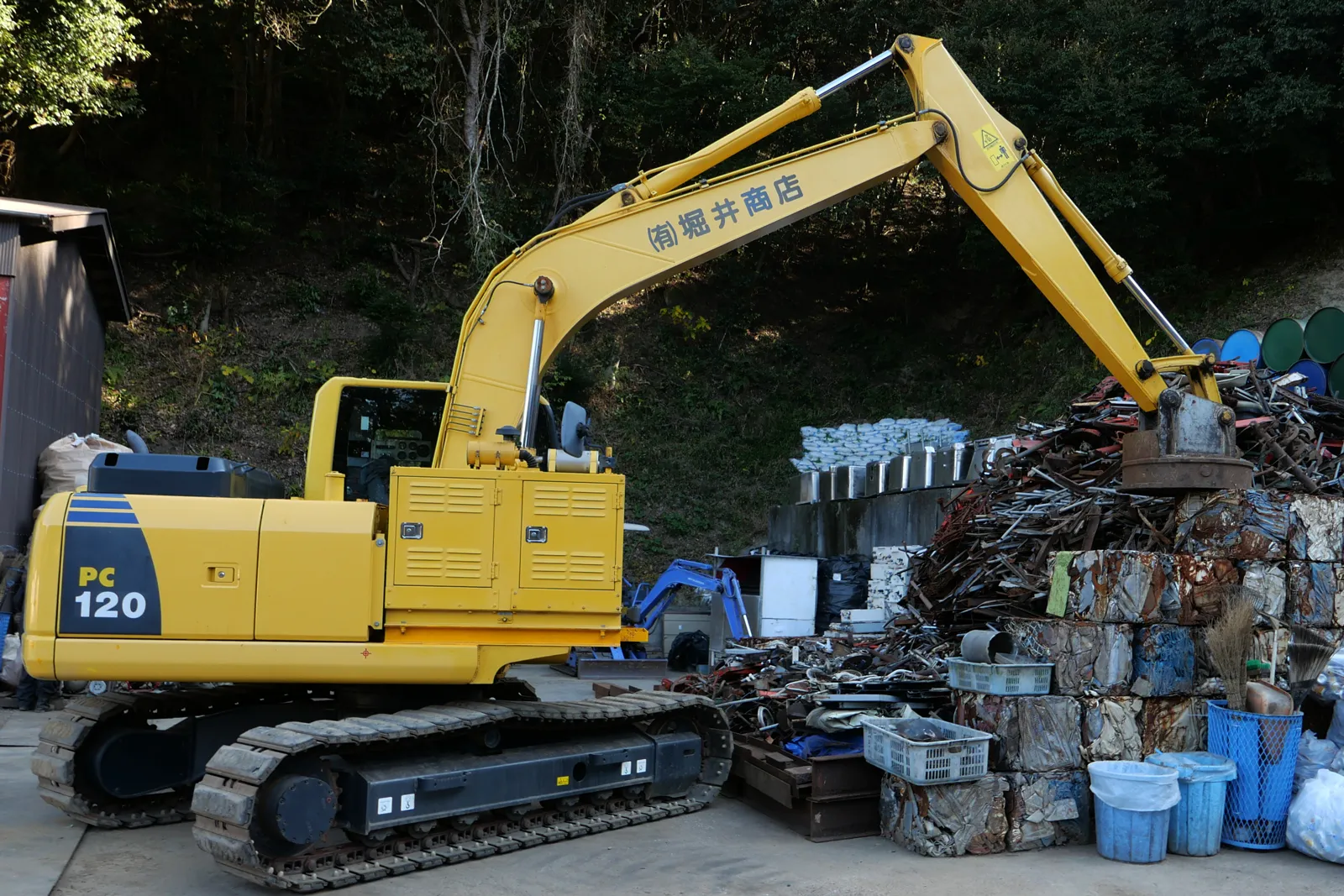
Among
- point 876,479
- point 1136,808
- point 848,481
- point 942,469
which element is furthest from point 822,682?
point 848,481

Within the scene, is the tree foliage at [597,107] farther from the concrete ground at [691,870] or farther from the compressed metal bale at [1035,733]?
the compressed metal bale at [1035,733]

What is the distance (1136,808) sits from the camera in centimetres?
612

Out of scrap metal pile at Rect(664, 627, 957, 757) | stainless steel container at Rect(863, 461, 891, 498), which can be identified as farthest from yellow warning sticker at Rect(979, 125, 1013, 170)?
stainless steel container at Rect(863, 461, 891, 498)

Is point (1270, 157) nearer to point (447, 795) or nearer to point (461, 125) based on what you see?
point (461, 125)

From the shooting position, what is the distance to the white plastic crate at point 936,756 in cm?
609

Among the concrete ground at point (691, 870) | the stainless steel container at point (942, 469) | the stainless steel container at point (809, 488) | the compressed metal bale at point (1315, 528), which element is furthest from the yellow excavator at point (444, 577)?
the stainless steel container at point (809, 488)

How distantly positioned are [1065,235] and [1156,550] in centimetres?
240

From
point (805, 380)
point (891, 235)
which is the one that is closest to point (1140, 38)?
point (891, 235)

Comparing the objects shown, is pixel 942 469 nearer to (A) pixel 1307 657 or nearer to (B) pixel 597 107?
(A) pixel 1307 657

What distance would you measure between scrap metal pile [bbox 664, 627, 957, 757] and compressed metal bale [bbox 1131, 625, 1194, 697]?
1.38 m

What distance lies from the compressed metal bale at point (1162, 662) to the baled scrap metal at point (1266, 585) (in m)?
0.60

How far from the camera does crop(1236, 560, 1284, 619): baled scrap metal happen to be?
278 inches

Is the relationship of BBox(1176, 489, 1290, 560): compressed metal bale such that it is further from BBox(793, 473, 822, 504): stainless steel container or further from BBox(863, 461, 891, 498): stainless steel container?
BBox(793, 473, 822, 504): stainless steel container

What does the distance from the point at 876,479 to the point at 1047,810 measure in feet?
32.4
